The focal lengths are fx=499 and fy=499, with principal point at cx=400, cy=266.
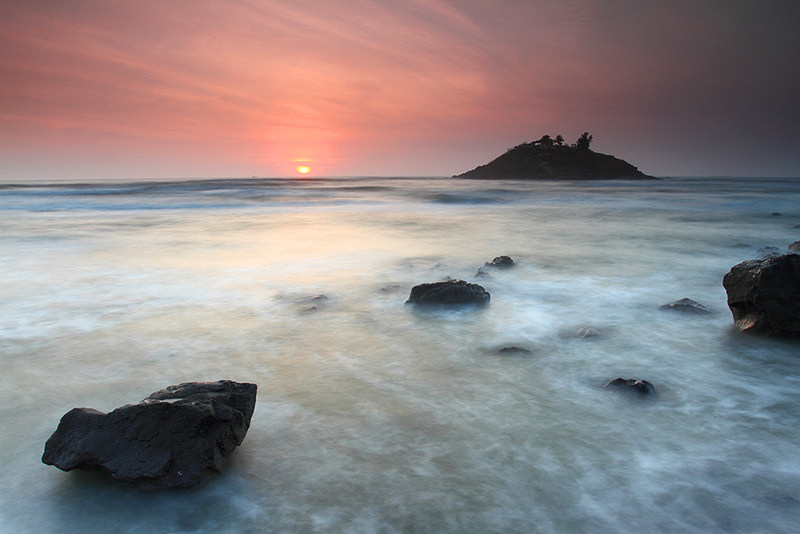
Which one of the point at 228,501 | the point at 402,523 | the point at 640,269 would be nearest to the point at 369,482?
the point at 402,523

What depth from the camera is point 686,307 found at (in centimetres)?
584

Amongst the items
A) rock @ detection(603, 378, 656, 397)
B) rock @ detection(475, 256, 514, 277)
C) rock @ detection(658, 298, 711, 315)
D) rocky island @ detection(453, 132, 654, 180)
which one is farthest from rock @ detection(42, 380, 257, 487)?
rocky island @ detection(453, 132, 654, 180)

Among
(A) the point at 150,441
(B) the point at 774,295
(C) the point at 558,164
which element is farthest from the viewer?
(C) the point at 558,164

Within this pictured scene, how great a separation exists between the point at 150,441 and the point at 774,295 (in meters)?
5.26

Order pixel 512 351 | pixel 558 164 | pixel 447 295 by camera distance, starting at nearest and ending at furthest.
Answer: pixel 512 351 → pixel 447 295 → pixel 558 164

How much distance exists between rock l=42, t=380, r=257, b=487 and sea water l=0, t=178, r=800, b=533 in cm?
10

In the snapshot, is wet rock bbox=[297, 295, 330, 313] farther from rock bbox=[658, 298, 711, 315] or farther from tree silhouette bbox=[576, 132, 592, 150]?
tree silhouette bbox=[576, 132, 592, 150]

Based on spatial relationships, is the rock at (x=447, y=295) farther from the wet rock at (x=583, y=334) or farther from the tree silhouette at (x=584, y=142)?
the tree silhouette at (x=584, y=142)

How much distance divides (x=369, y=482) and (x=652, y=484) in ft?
4.81

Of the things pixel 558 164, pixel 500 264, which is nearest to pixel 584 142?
pixel 558 164

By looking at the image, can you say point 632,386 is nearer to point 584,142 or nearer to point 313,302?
point 313,302

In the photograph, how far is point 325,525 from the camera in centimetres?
232

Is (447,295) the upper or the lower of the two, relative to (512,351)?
upper

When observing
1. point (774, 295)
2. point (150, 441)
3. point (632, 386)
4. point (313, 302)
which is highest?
point (774, 295)
